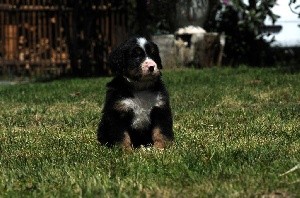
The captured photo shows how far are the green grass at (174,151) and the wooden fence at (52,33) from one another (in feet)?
22.0

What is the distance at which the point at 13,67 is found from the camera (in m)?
17.8

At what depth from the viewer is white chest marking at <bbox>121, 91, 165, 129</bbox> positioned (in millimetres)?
5543

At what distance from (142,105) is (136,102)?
0.17 feet

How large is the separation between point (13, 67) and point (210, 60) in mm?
4753

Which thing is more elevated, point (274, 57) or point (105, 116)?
point (105, 116)

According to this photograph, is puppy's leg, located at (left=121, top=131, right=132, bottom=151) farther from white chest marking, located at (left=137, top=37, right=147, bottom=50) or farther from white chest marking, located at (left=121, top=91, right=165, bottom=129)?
white chest marking, located at (left=137, top=37, right=147, bottom=50)

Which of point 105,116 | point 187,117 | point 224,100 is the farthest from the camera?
point 224,100

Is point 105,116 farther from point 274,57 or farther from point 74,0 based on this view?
point 274,57

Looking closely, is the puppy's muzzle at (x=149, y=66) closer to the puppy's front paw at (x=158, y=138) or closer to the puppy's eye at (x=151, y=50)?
the puppy's eye at (x=151, y=50)

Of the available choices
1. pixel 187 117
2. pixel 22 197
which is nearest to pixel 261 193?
pixel 22 197

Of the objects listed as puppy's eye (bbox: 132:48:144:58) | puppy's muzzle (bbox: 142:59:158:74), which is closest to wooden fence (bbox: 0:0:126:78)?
puppy's eye (bbox: 132:48:144:58)

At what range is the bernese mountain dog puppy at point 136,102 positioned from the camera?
5.54 meters

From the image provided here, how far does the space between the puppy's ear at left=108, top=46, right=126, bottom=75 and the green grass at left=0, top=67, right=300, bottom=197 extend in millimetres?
Answer: 625

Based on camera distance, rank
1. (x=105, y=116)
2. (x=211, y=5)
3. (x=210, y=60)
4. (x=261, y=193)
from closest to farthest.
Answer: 1. (x=261, y=193)
2. (x=105, y=116)
3. (x=210, y=60)
4. (x=211, y=5)
